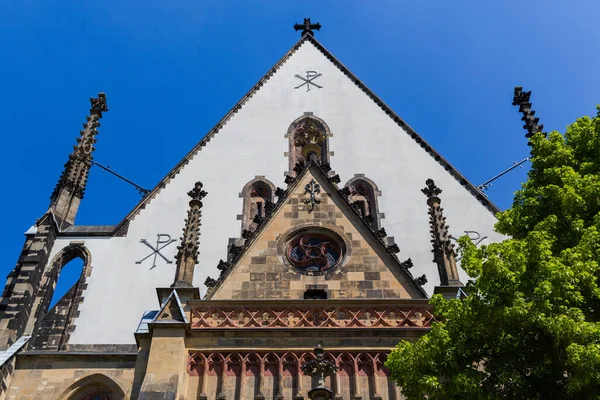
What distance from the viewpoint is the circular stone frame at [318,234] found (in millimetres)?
12148

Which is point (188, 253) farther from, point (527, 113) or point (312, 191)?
point (527, 113)

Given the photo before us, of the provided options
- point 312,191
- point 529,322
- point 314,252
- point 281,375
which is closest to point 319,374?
point 281,375

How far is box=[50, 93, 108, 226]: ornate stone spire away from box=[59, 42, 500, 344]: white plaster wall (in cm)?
111

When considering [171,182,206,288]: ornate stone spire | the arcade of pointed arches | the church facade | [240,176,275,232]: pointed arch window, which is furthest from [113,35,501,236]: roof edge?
the arcade of pointed arches

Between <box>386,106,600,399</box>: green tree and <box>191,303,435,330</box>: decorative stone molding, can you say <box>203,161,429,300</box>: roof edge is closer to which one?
<box>191,303,435,330</box>: decorative stone molding

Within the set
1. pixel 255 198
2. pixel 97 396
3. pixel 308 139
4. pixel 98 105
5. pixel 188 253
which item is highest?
pixel 98 105

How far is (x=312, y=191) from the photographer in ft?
45.4

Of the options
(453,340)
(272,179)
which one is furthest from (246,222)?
(453,340)

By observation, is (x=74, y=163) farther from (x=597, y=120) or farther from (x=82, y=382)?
(x=597, y=120)

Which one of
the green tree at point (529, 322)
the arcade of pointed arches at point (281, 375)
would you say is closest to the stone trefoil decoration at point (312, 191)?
the arcade of pointed arches at point (281, 375)

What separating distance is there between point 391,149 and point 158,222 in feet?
24.2

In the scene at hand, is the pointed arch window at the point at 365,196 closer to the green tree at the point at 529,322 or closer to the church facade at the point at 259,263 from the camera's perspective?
the church facade at the point at 259,263

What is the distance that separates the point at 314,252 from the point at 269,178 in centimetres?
535

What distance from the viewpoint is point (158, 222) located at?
16438 mm
